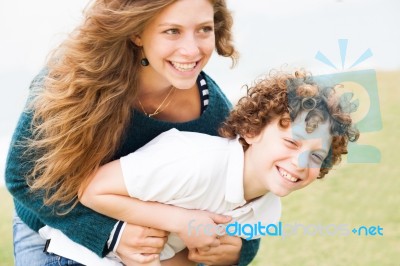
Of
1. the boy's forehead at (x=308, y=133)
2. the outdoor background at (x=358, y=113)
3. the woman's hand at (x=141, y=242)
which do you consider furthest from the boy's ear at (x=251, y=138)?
the woman's hand at (x=141, y=242)

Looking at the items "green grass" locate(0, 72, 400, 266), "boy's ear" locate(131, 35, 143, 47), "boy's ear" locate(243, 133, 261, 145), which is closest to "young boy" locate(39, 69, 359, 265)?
"boy's ear" locate(243, 133, 261, 145)

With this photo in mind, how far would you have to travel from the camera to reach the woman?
5.80ft

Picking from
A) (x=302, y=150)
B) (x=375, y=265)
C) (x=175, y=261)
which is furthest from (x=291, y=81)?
(x=375, y=265)

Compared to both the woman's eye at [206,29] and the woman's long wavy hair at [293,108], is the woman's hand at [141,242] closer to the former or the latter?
the woman's long wavy hair at [293,108]

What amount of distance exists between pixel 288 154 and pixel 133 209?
403 mm

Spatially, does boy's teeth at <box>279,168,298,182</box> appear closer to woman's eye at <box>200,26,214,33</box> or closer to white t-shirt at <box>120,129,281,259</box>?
white t-shirt at <box>120,129,281,259</box>

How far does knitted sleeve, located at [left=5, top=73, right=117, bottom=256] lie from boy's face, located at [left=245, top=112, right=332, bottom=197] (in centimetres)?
42

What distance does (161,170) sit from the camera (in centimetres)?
170

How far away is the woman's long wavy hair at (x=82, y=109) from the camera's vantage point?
5.97ft

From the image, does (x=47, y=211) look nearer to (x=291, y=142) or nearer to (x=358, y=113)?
(x=291, y=142)

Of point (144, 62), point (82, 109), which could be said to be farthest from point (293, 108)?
point (82, 109)

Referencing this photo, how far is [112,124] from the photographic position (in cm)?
184

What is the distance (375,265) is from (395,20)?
3.56 feet

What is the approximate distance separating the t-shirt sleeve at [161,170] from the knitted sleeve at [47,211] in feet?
0.57
